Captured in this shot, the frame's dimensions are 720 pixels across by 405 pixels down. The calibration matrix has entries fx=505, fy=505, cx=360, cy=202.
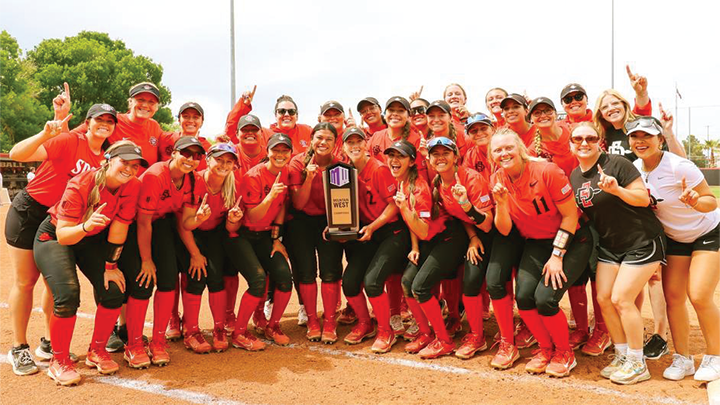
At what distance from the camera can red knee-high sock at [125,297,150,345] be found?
477 cm

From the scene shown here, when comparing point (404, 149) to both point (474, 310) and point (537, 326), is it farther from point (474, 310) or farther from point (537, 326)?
point (537, 326)

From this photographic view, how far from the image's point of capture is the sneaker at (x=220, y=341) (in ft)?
17.0

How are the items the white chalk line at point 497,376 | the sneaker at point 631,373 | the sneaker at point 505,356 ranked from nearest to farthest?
the white chalk line at point 497,376, the sneaker at point 631,373, the sneaker at point 505,356

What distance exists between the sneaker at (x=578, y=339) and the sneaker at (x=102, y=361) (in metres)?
4.41

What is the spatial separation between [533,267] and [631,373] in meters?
1.15

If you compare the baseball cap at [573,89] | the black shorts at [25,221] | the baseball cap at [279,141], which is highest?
the baseball cap at [573,89]

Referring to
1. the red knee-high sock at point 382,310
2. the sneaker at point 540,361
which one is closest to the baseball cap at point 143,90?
the red knee-high sock at point 382,310

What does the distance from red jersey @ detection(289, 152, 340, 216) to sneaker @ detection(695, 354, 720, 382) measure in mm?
3772

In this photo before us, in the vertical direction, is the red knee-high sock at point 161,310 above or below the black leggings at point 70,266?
below

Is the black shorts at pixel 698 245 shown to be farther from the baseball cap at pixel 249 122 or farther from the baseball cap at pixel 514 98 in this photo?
the baseball cap at pixel 249 122

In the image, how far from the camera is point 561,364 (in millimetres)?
4465

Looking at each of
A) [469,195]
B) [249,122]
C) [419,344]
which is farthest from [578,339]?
[249,122]

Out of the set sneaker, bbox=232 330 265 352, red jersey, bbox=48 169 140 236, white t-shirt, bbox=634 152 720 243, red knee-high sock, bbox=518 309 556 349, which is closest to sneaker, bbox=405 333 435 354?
red knee-high sock, bbox=518 309 556 349

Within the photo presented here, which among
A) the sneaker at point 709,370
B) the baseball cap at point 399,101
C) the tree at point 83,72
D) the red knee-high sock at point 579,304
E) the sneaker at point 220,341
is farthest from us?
the tree at point 83,72
